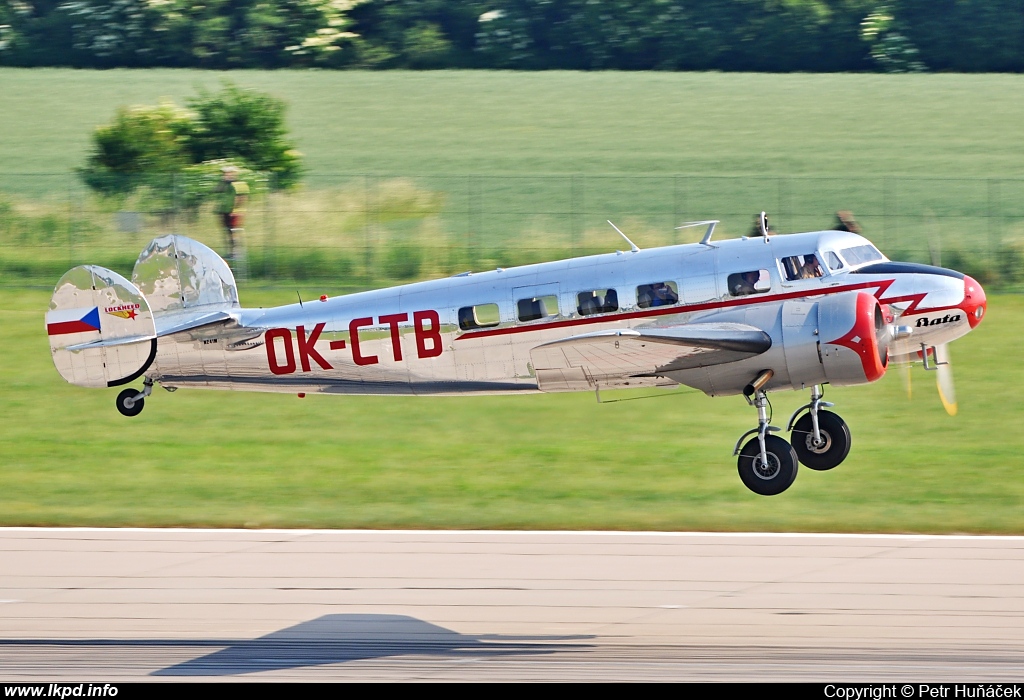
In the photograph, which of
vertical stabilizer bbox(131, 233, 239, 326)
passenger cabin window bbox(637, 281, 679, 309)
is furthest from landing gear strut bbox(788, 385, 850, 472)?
vertical stabilizer bbox(131, 233, 239, 326)

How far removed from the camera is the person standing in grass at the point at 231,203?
4347 cm

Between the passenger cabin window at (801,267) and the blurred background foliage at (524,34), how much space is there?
4464cm

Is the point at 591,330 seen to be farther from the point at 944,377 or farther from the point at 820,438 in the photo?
the point at 944,377

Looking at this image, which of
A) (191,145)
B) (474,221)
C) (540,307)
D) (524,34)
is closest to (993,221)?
(474,221)

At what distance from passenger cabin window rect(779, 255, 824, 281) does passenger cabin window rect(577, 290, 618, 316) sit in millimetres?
2638

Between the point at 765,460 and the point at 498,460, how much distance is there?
1274 cm

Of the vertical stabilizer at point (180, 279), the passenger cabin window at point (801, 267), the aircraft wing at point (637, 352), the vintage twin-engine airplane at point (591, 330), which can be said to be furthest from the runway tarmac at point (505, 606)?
the passenger cabin window at point (801, 267)

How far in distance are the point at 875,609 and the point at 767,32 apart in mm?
46874

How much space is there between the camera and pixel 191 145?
159ft

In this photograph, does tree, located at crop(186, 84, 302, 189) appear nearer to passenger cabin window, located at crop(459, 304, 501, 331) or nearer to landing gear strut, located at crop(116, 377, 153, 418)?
landing gear strut, located at crop(116, 377, 153, 418)

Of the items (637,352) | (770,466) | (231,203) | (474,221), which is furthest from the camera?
(474,221)

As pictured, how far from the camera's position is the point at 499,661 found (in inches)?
802

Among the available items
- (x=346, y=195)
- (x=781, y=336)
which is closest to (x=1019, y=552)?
(x=781, y=336)

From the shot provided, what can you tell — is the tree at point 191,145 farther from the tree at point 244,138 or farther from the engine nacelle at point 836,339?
the engine nacelle at point 836,339
